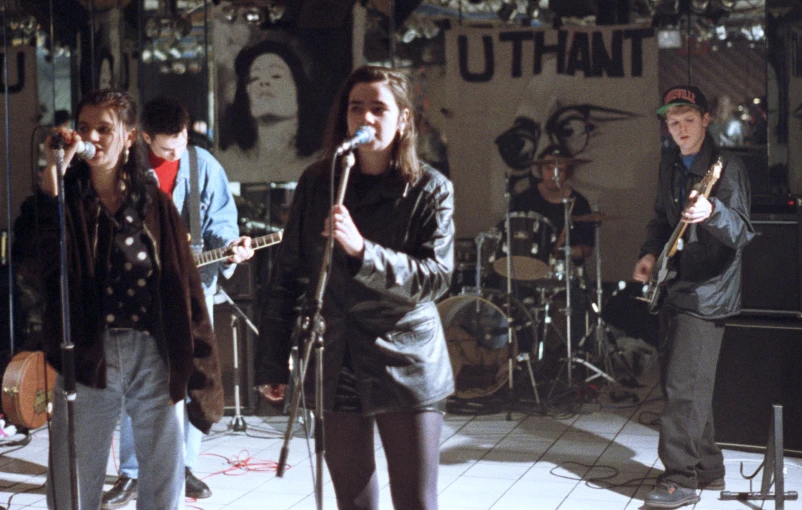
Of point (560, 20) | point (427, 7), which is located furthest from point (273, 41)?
point (560, 20)

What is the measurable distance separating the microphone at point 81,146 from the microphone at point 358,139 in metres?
0.92

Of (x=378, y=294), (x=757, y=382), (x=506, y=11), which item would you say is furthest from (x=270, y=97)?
(x=378, y=294)

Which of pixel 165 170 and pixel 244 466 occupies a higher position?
pixel 165 170

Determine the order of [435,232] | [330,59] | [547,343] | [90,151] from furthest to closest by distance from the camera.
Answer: [547,343] < [330,59] < [90,151] < [435,232]

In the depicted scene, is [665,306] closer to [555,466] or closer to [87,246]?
[555,466]

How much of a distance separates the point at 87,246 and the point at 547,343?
6.08 m

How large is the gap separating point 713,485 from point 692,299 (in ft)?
3.54

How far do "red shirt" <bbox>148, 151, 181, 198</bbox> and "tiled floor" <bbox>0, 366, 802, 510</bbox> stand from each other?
156 cm

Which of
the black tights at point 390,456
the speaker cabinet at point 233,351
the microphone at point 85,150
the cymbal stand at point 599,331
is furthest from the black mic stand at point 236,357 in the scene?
the black tights at point 390,456

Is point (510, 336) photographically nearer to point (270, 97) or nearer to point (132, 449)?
point (270, 97)

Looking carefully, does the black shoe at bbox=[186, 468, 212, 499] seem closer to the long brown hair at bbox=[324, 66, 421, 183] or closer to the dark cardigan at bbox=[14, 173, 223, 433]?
the dark cardigan at bbox=[14, 173, 223, 433]

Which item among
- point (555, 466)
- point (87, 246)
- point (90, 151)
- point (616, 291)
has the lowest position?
point (555, 466)

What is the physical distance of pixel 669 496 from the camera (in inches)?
192

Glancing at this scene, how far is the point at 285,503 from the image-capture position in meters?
5.08
